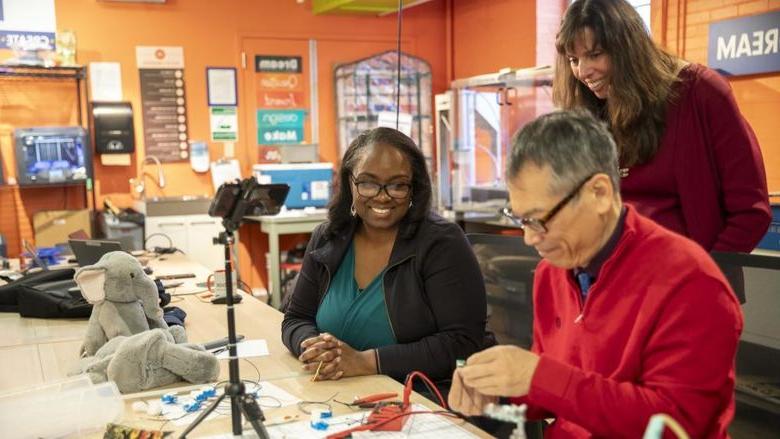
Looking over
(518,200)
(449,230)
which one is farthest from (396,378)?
(518,200)

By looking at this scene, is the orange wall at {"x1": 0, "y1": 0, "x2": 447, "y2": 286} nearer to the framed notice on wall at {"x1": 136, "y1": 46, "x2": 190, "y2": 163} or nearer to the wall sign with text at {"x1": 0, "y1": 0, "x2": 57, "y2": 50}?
the framed notice on wall at {"x1": 136, "y1": 46, "x2": 190, "y2": 163}

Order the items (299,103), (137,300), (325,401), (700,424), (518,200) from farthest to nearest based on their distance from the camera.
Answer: (299,103) → (137,300) → (325,401) → (518,200) → (700,424)

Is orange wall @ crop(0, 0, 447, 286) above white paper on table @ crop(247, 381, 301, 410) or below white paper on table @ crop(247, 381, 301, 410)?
above

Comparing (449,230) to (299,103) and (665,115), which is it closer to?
(665,115)

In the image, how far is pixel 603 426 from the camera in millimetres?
1148

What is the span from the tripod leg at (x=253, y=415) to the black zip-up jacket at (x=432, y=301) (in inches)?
22.7

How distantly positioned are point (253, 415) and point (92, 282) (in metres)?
0.86

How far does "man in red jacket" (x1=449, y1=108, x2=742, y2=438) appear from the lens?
43.7 inches

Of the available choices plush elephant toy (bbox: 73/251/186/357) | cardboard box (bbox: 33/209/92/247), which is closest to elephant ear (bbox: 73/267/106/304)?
plush elephant toy (bbox: 73/251/186/357)

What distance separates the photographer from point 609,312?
1.24 metres

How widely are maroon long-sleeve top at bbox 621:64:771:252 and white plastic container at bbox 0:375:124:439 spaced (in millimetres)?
1337

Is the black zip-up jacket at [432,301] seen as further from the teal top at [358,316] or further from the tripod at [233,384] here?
the tripod at [233,384]

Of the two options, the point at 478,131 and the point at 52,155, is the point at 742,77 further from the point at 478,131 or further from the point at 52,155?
the point at 52,155

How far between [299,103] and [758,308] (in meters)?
5.38
